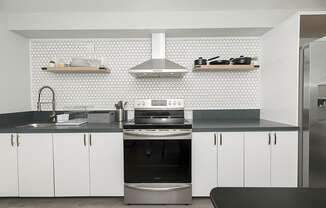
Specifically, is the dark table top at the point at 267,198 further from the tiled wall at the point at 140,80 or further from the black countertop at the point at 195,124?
the tiled wall at the point at 140,80

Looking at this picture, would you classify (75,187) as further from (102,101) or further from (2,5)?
(2,5)

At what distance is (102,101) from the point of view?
10.1 feet

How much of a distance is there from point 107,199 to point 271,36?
9.28ft

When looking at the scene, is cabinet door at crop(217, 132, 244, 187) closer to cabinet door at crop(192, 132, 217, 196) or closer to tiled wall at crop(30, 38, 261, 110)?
cabinet door at crop(192, 132, 217, 196)

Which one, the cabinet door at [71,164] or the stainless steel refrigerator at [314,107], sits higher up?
the stainless steel refrigerator at [314,107]

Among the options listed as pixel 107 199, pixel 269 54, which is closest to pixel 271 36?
pixel 269 54

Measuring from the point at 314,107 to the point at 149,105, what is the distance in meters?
1.72

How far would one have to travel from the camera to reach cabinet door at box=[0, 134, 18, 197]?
7.58 ft

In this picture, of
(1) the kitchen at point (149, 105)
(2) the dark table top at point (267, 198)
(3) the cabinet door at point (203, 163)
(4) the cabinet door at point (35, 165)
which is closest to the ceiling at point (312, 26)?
(1) the kitchen at point (149, 105)

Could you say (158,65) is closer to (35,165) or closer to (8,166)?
(35,165)

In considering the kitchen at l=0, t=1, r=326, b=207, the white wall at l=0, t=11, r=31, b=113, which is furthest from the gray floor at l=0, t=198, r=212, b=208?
the white wall at l=0, t=11, r=31, b=113

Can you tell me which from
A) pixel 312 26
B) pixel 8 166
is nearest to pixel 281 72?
pixel 312 26

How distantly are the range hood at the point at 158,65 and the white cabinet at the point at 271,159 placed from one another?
1101 millimetres

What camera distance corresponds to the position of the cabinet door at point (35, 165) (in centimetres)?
231
